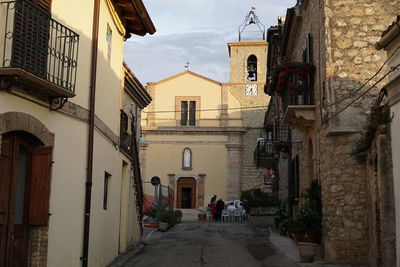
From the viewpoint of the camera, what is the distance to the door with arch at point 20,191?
8273 mm

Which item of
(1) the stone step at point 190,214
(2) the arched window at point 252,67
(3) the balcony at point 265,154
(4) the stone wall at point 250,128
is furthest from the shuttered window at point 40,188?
(2) the arched window at point 252,67

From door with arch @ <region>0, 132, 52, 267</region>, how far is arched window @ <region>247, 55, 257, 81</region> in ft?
130

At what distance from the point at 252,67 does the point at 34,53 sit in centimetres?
4041

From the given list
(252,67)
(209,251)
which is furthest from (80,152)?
(252,67)

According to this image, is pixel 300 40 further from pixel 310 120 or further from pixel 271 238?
pixel 271 238

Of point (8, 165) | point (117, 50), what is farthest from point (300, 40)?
point (8, 165)

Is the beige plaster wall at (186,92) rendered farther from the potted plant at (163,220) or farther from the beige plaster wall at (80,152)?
the beige plaster wall at (80,152)

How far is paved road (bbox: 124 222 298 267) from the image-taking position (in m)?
14.1

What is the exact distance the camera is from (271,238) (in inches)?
794

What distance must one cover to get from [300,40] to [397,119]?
9767 mm

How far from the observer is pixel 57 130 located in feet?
31.9

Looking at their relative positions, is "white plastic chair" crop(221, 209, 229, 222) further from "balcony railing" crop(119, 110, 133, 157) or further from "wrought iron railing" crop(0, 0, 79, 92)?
"wrought iron railing" crop(0, 0, 79, 92)

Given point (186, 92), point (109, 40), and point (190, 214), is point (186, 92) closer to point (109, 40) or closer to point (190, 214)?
point (190, 214)

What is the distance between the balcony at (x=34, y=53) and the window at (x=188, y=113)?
119ft
